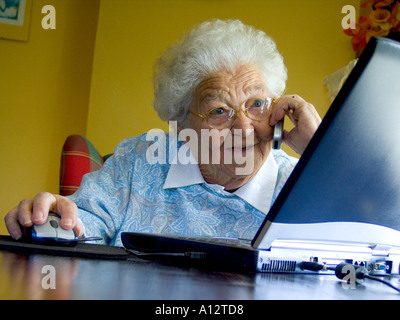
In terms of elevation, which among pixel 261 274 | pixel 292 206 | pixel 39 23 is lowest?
pixel 261 274

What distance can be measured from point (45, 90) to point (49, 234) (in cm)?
256

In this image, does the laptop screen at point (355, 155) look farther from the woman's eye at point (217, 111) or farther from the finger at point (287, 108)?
the woman's eye at point (217, 111)


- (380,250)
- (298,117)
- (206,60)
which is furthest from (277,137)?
(380,250)

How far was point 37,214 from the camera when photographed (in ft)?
2.84

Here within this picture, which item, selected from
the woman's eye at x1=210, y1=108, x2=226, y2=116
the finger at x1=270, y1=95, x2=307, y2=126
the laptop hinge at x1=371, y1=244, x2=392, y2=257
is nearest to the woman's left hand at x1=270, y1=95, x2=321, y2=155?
the finger at x1=270, y1=95, x2=307, y2=126

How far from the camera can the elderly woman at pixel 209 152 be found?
1338 millimetres

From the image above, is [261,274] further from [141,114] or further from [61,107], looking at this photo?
[61,107]

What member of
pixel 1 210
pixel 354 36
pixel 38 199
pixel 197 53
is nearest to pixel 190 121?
pixel 197 53

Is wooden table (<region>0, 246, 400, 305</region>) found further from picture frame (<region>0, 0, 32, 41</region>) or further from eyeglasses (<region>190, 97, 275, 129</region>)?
picture frame (<region>0, 0, 32, 41</region>)

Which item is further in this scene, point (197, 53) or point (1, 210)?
point (1, 210)

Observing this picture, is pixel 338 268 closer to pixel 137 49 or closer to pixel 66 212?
pixel 66 212

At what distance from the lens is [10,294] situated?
0.37 metres
